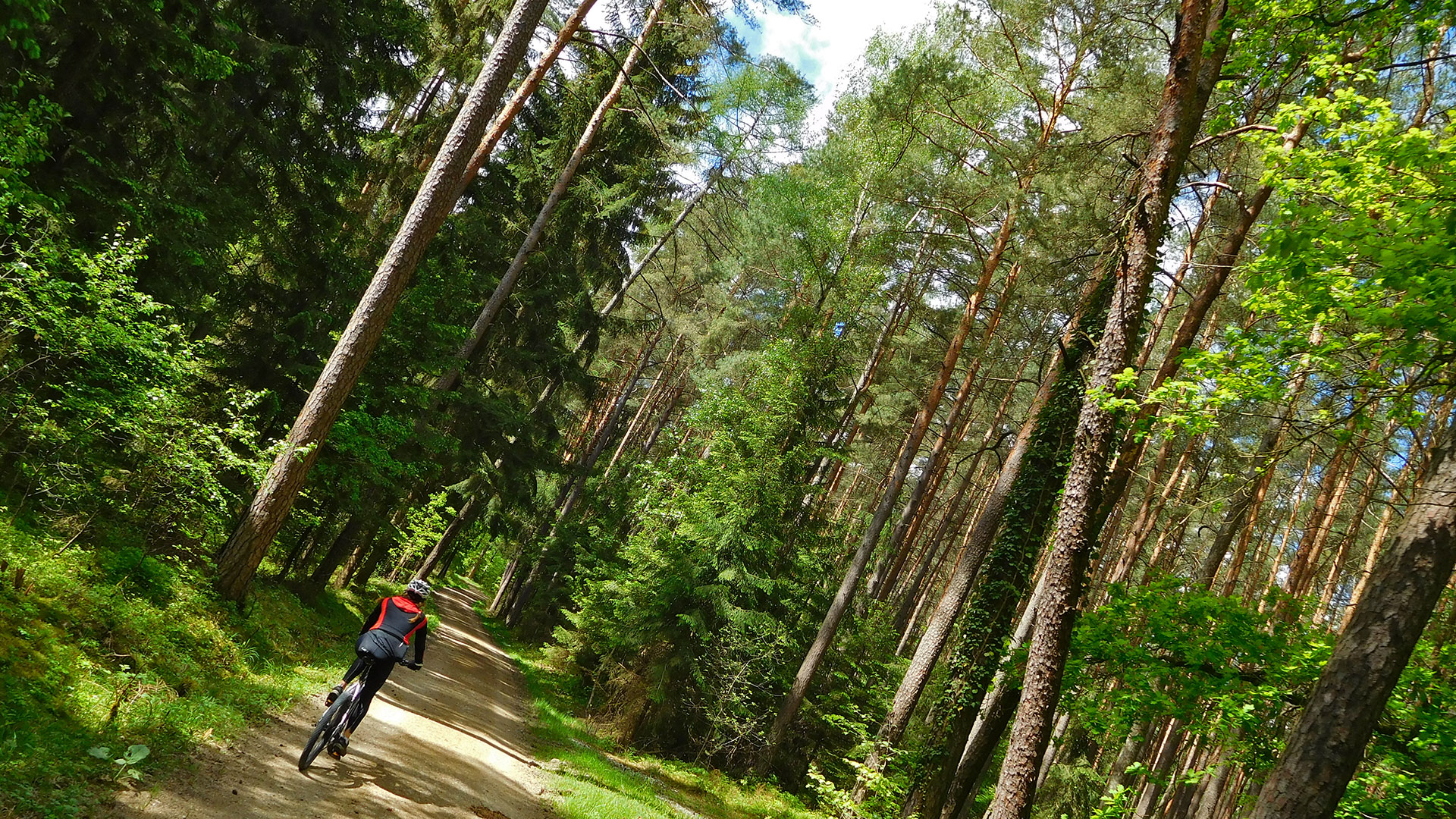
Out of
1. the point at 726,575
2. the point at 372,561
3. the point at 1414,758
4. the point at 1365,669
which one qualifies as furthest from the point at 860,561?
the point at 372,561

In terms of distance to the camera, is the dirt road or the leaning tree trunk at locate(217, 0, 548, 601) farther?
the leaning tree trunk at locate(217, 0, 548, 601)

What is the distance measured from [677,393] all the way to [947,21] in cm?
2188

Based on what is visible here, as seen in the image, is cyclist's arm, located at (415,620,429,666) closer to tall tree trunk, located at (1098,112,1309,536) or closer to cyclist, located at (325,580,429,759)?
cyclist, located at (325,580,429,759)

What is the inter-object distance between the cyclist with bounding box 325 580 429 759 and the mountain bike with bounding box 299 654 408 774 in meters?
0.04

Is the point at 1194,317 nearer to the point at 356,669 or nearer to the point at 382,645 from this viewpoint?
the point at 382,645

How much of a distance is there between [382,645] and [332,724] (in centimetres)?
76

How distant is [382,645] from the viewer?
692 centimetres

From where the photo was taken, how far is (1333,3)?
733 centimetres

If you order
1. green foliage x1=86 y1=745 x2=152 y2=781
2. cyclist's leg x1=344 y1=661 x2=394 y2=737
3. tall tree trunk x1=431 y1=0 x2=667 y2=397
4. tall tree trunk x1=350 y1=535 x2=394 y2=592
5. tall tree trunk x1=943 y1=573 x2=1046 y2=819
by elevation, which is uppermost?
tall tree trunk x1=431 y1=0 x2=667 y2=397

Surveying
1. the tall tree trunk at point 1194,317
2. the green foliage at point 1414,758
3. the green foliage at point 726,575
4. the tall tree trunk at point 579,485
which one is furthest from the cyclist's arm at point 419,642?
the tall tree trunk at point 579,485

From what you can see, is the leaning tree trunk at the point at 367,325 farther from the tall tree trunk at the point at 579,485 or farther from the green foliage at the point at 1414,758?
the tall tree trunk at the point at 579,485

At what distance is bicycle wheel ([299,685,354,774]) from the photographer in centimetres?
639

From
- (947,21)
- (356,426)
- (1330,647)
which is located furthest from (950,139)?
(356,426)

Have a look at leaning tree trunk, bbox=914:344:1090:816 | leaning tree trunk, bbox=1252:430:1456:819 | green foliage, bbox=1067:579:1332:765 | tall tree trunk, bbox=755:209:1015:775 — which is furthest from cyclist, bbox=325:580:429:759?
tall tree trunk, bbox=755:209:1015:775
